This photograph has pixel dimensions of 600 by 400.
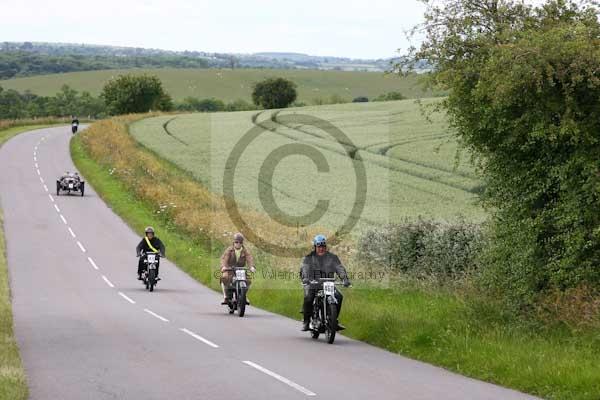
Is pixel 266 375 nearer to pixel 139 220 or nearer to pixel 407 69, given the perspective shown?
pixel 407 69

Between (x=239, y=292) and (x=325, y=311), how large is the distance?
4881mm

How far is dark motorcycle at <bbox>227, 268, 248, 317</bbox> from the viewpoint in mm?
21953

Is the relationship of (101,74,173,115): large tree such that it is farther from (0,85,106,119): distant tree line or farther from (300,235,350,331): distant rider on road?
(300,235,350,331): distant rider on road

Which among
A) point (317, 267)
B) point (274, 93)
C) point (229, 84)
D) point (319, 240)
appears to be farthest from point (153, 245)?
point (229, 84)

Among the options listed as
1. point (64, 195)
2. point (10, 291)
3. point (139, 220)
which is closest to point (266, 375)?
point (10, 291)

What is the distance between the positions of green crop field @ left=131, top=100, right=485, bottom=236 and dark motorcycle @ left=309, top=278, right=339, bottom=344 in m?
4.91

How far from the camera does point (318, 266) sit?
1800 cm

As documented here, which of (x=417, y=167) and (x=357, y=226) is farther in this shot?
(x=417, y=167)

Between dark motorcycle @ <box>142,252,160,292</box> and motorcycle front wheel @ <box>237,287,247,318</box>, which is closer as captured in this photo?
motorcycle front wheel @ <box>237,287,247,318</box>

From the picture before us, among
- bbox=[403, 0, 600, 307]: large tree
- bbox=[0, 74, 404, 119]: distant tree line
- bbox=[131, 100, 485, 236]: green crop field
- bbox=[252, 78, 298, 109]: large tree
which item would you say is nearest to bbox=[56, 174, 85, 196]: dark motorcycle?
bbox=[131, 100, 485, 236]: green crop field

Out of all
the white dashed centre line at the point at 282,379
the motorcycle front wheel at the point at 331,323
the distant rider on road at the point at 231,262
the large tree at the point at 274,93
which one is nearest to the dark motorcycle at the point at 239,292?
the distant rider on road at the point at 231,262

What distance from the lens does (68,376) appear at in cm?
1311

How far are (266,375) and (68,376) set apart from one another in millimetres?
2633

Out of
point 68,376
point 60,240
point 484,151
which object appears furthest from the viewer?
point 60,240
